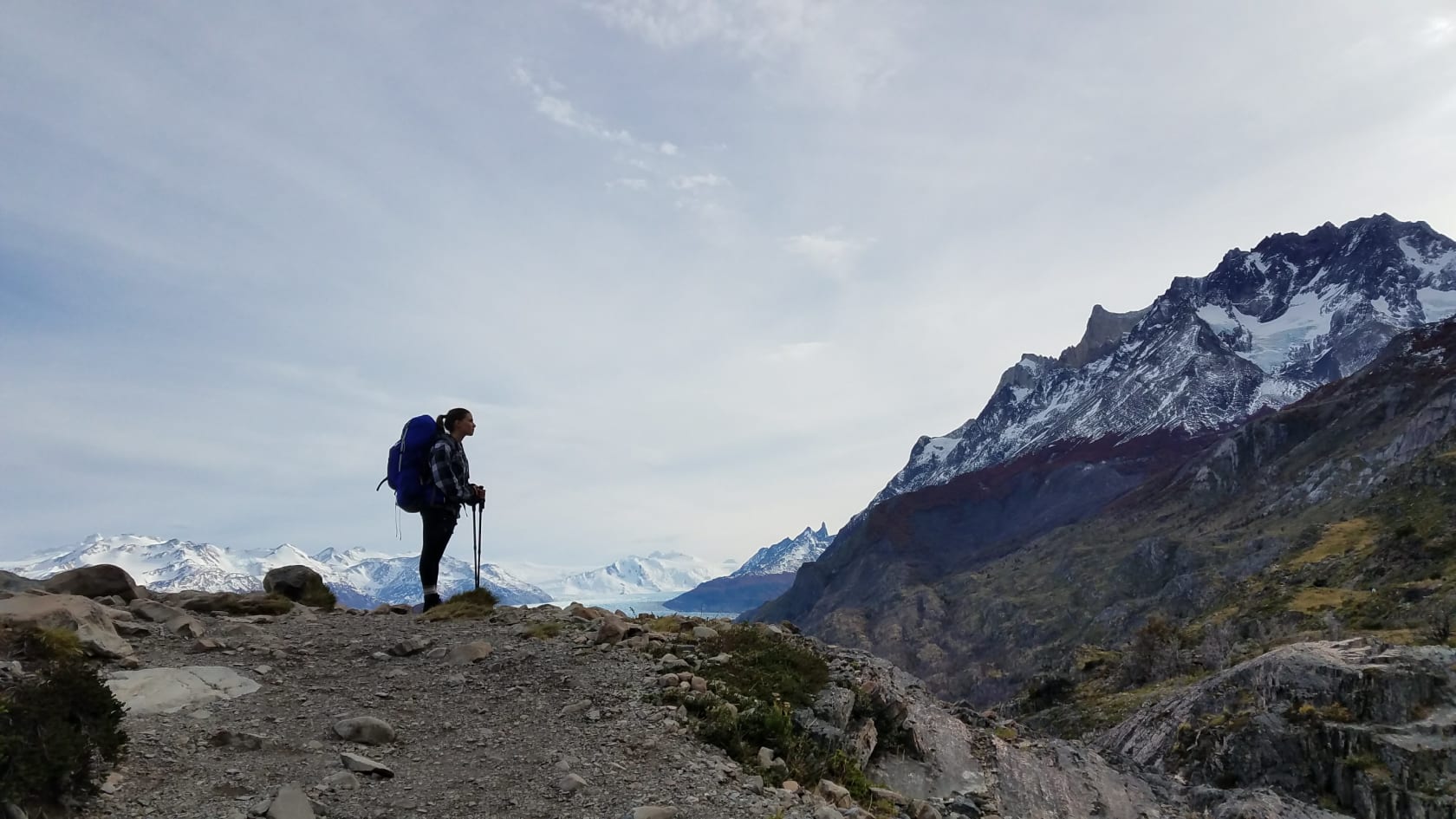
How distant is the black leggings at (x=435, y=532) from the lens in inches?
610

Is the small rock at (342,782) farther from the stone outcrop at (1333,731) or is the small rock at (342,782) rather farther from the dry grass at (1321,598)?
the dry grass at (1321,598)

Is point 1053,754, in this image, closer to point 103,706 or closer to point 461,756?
point 461,756

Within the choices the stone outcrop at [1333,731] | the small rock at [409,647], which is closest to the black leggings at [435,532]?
the small rock at [409,647]

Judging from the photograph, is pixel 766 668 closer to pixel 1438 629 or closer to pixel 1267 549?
pixel 1438 629

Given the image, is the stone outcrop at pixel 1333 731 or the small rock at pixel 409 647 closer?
the small rock at pixel 409 647

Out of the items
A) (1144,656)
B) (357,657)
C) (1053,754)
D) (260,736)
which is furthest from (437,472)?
(1144,656)

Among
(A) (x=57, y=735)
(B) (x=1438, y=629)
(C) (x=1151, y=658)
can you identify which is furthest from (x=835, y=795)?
(C) (x=1151, y=658)

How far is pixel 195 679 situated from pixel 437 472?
5.84 metres

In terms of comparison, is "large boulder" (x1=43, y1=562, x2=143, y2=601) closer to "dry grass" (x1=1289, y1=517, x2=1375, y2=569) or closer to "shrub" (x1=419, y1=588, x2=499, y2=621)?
"shrub" (x1=419, y1=588, x2=499, y2=621)

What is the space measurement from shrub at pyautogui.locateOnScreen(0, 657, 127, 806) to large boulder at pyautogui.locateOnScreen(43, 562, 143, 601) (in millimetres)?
8340

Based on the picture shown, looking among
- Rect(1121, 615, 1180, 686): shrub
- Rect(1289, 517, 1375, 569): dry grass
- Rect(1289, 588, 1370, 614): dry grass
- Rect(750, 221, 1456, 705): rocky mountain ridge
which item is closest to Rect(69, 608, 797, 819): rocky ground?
Rect(1121, 615, 1180, 686): shrub

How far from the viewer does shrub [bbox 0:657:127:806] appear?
6.16 meters

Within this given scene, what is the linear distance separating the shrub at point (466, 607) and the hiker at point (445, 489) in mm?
439

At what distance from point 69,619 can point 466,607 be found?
22.2 ft
